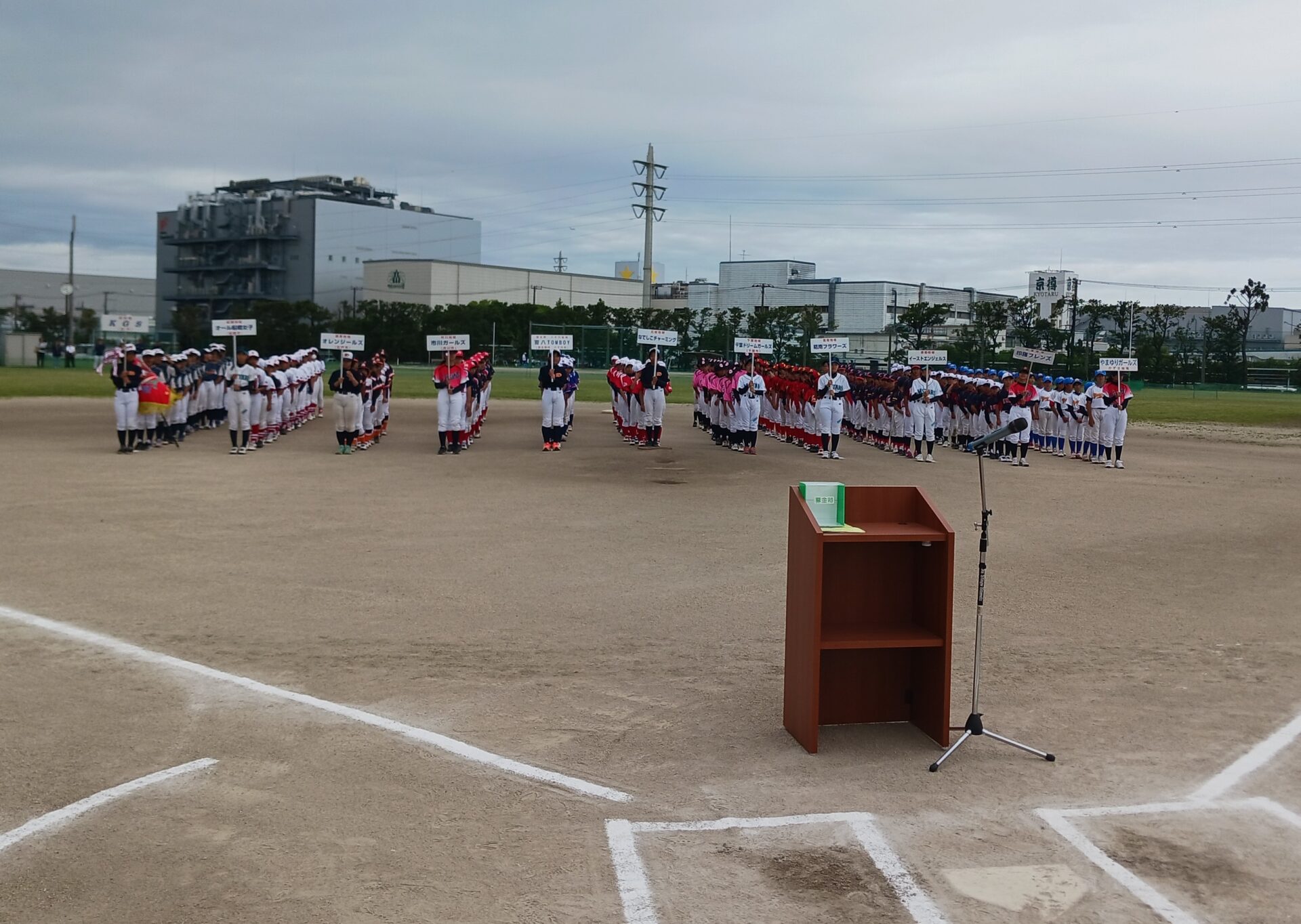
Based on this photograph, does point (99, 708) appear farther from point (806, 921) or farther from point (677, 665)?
point (806, 921)

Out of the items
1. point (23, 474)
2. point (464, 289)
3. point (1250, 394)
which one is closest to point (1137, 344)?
point (1250, 394)

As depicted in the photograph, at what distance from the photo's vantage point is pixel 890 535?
5.84 metres

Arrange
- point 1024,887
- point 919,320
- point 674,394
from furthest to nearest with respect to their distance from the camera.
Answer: point 919,320
point 674,394
point 1024,887

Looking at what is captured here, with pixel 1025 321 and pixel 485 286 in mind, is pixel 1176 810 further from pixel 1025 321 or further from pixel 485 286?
pixel 485 286

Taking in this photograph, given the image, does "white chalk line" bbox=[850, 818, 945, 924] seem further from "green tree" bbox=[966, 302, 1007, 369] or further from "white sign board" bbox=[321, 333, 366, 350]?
"green tree" bbox=[966, 302, 1007, 369]

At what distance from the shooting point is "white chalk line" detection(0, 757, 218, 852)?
4.71 metres

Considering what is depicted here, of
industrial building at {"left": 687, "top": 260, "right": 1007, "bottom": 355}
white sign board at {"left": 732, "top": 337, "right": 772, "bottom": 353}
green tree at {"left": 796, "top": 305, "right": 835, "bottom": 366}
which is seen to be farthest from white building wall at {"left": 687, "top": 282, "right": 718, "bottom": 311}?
white sign board at {"left": 732, "top": 337, "right": 772, "bottom": 353}

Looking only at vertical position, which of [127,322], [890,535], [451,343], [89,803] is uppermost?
[127,322]

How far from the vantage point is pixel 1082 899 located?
4301mm

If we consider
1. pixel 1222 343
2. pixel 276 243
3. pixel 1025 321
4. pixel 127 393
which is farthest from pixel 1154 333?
pixel 276 243

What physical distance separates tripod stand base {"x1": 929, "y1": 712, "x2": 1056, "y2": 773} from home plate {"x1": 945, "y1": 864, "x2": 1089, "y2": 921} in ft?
3.77

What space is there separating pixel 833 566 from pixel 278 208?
8783 cm

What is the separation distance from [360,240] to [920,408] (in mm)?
73780

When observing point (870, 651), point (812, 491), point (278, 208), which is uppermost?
point (278, 208)
